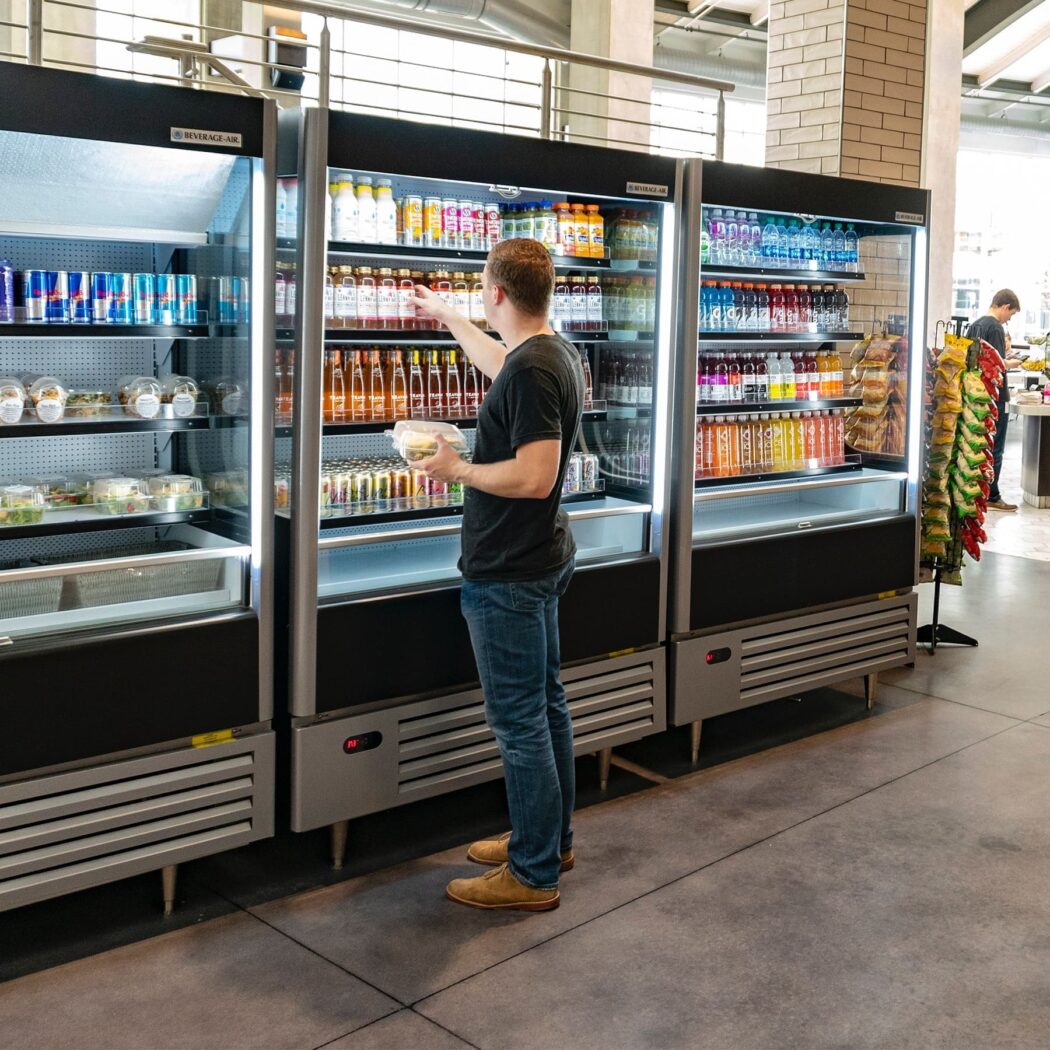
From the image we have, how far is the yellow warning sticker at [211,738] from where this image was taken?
3.37 meters

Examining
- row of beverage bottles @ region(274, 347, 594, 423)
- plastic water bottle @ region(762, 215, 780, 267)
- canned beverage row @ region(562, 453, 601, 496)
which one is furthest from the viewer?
plastic water bottle @ region(762, 215, 780, 267)

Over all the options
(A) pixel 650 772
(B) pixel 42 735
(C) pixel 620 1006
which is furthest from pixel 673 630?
(B) pixel 42 735

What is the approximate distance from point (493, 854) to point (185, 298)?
6.11 ft

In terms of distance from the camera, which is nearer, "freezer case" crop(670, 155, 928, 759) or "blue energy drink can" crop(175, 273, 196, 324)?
→ "blue energy drink can" crop(175, 273, 196, 324)

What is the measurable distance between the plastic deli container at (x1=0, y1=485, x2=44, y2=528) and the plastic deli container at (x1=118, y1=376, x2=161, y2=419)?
0.34 metres

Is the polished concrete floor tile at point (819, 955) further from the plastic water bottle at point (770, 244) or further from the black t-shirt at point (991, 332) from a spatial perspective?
the black t-shirt at point (991, 332)

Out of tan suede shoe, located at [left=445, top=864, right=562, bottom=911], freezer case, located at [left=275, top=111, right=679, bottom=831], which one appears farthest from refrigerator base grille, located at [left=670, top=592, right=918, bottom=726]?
tan suede shoe, located at [left=445, top=864, right=562, bottom=911]

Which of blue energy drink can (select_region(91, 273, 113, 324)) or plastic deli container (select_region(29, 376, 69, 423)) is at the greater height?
blue energy drink can (select_region(91, 273, 113, 324))

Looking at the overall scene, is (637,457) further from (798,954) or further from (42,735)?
(42,735)

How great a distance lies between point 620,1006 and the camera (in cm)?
296

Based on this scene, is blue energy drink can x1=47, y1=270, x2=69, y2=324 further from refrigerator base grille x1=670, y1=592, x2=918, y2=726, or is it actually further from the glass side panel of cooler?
refrigerator base grille x1=670, y1=592, x2=918, y2=726

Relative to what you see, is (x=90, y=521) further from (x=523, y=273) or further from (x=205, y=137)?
(x=523, y=273)

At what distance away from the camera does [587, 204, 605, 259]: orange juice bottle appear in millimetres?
4312

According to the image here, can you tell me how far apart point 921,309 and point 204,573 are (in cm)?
329
